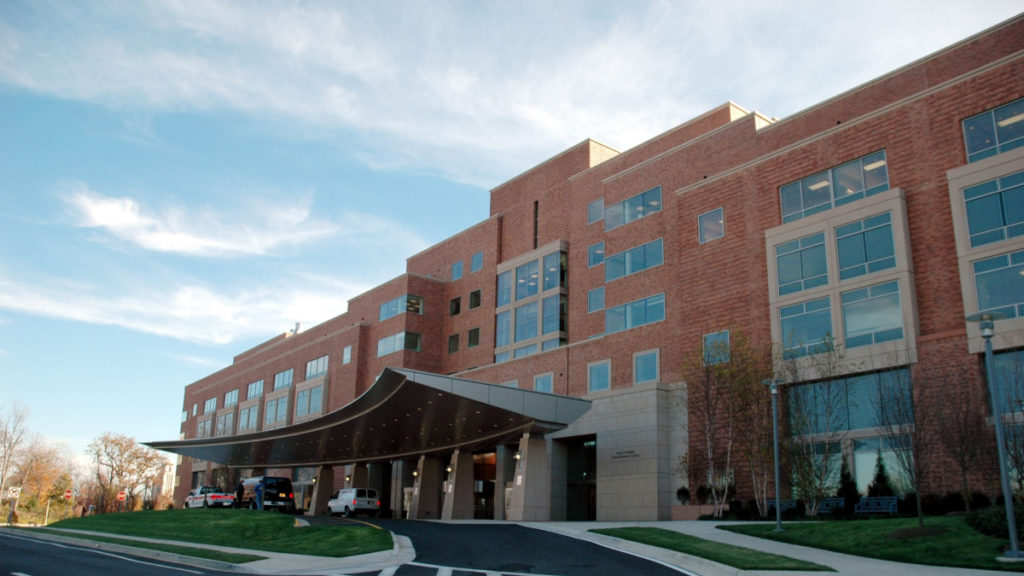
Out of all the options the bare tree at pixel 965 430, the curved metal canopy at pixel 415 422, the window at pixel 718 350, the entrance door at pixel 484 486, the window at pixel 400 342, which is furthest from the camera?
the window at pixel 400 342

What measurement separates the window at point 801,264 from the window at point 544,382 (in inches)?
652

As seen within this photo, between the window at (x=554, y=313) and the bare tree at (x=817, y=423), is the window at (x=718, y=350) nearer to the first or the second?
the bare tree at (x=817, y=423)

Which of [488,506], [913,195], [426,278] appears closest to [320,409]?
[426,278]

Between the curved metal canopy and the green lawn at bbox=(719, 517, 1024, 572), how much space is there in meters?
12.3

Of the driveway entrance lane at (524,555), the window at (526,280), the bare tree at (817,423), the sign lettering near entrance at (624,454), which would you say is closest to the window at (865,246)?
the bare tree at (817,423)

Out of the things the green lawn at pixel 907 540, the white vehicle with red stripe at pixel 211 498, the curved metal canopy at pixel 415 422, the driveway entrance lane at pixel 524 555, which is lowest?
the driveway entrance lane at pixel 524 555

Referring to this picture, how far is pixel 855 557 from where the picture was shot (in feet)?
65.8

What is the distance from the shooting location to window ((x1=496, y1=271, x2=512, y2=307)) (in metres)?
57.1

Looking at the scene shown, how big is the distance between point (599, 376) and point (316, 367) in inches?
1427

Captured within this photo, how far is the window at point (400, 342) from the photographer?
61969 millimetres

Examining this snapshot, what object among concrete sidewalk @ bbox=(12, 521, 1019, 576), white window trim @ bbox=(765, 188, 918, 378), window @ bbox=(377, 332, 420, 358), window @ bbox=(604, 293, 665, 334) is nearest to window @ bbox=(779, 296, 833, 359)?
white window trim @ bbox=(765, 188, 918, 378)

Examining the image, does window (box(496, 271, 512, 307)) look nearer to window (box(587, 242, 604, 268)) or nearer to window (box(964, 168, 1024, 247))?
window (box(587, 242, 604, 268))

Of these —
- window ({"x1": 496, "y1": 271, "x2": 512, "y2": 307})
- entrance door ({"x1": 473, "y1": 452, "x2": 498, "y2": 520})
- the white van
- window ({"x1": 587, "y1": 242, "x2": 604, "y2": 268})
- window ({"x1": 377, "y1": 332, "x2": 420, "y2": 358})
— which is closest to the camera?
window ({"x1": 587, "y1": 242, "x2": 604, "y2": 268})

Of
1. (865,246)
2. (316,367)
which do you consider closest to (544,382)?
(865,246)
